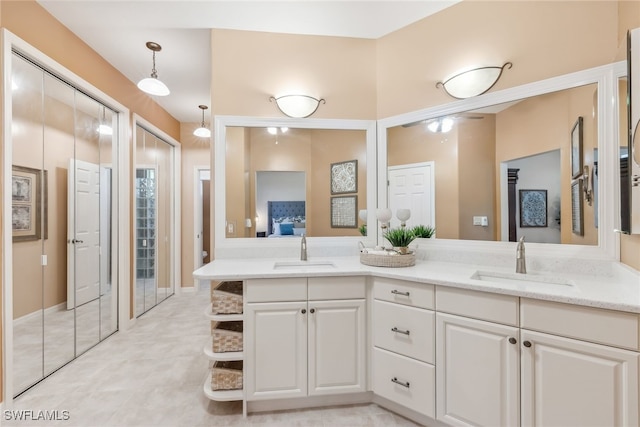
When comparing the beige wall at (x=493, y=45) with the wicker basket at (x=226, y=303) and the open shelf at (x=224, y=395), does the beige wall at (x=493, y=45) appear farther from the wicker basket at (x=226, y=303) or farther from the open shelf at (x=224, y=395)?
the open shelf at (x=224, y=395)

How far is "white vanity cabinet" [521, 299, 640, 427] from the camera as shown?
115cm

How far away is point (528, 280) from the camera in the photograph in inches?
64.7

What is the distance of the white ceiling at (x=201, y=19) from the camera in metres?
2.09

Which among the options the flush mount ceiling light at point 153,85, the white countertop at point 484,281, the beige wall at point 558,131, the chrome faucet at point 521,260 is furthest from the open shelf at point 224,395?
the flush mount ceiling light at point 153,85

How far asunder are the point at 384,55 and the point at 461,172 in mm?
1185

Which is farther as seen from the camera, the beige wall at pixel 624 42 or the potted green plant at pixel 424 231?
the potted green plant at pixel 424 231

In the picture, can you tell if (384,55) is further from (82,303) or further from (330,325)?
(82,303)

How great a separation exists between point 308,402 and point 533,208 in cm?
190

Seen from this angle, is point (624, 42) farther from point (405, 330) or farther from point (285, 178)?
point (285, 178)

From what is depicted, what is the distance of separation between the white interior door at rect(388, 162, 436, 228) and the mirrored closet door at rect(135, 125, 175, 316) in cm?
293

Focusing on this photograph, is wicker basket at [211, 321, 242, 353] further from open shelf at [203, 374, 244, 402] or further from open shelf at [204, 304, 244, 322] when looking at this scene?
open shelf at [203, 374, 244, 402]

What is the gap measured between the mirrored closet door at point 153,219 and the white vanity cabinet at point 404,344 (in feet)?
9.83

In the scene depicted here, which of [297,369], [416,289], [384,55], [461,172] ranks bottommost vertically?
[297,369]

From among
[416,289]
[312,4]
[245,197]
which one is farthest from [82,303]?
[312,4]
